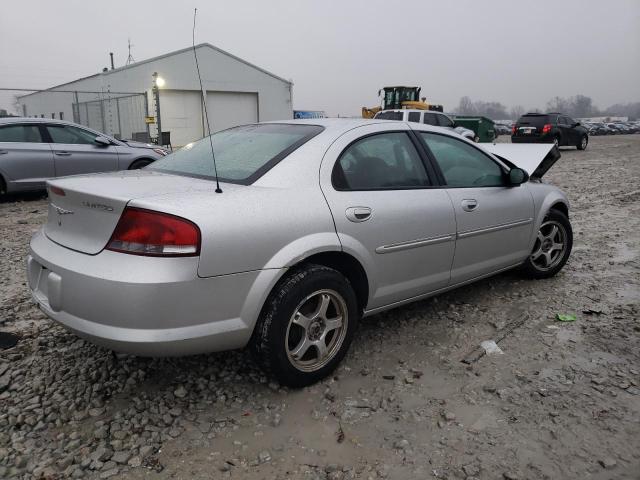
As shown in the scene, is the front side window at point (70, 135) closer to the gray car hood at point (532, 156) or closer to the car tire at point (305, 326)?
the gray car hood at point (532, 156)

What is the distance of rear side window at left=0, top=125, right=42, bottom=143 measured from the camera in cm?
797

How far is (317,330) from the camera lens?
9.31ft

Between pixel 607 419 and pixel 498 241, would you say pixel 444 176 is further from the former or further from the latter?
pixel 607 419

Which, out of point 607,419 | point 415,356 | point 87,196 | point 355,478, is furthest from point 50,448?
point 607,419

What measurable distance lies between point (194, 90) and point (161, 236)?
25533mm

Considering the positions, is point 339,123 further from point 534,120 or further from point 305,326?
point 534,120

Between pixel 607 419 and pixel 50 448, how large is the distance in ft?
8.94

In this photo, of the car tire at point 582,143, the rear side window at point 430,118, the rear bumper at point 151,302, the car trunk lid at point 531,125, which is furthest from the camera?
the car tire at point 582,143

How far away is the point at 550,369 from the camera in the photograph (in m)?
3.07

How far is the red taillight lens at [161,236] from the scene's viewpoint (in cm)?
225

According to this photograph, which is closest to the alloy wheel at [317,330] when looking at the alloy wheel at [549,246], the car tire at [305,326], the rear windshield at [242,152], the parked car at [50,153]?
the car tire at [305,326]

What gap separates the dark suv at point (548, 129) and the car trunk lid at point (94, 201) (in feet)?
67.2

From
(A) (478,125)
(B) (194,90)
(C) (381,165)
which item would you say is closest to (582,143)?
(A) (478,125)

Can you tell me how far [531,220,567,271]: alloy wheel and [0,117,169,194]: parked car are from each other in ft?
22.5
